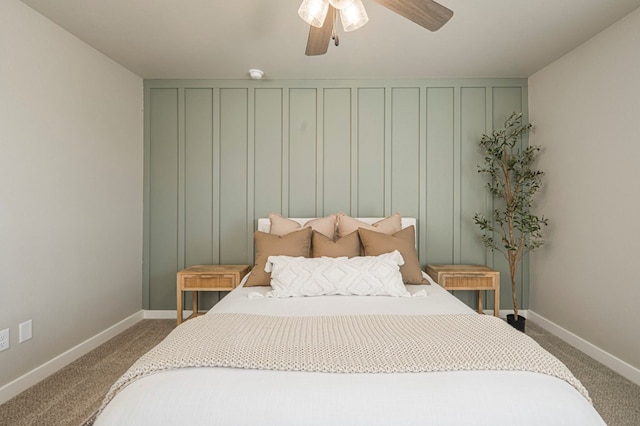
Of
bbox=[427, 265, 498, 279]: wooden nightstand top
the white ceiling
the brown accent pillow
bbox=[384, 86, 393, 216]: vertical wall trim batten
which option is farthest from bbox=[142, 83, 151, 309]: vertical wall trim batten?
bbox=[427, 265, 498, 279]: wooden nightstand top

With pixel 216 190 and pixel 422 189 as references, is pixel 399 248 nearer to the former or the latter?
pixel 422 189

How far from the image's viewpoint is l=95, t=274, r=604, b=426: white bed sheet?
0.96m

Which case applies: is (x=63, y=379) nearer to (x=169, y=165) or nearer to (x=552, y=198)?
(x=169, y=165)

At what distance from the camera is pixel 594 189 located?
2557 mm

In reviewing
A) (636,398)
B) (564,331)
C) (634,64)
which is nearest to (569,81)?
(634,64)

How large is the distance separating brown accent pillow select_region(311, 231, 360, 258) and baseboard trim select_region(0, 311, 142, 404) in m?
1.96

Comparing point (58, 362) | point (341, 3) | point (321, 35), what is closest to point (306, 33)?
point (321, 35)

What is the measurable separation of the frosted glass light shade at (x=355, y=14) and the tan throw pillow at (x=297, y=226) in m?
1.73

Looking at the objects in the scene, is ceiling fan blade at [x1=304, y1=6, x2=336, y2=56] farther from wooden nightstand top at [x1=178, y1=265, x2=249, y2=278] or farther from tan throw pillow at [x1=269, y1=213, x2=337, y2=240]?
wooden nightstand top at [x1=178, y1=265, x2=249, y2=278]

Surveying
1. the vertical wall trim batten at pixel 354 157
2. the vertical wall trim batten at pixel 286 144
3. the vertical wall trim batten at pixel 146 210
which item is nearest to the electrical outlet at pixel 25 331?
the vertical wall trim batten at pixel 146 210

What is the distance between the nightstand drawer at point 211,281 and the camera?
2898mm

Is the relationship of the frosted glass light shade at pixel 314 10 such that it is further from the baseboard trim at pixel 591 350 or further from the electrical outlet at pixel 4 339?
the baseboard trim at pixel 591 350

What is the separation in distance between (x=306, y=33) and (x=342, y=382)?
2.40 meters

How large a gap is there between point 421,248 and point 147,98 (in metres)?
3.23
